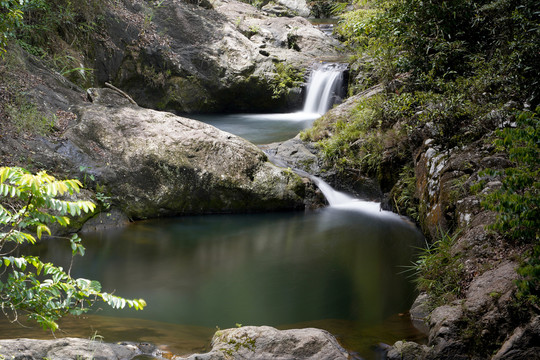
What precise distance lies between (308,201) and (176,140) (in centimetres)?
296

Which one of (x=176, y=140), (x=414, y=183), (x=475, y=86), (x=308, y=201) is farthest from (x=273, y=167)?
(x=475, y=86)

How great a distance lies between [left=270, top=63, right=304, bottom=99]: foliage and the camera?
50.3 ft

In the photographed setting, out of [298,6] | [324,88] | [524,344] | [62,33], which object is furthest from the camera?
[298,6]

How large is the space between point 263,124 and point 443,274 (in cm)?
973

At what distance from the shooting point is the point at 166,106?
49.1 feet

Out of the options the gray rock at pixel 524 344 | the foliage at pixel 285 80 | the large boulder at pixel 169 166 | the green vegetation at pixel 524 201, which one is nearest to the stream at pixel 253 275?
the large boulder at pixel 169 166

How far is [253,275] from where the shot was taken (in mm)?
6473

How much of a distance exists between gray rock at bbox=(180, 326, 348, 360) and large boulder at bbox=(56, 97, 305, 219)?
4953mm

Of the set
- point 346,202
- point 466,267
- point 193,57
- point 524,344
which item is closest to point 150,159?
point 346,202

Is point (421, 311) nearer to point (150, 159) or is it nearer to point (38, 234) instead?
point (38, 234)

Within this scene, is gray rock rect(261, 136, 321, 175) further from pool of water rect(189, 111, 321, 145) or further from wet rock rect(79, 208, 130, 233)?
wet rock rect(79, 208, 130, 233)

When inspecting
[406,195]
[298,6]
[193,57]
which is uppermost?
[298,6]

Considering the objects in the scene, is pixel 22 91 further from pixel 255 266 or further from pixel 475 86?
pixel 475 86

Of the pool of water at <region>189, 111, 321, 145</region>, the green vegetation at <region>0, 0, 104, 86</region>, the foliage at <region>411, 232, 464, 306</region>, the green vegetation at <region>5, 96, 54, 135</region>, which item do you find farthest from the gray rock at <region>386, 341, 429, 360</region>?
the green vegetation at <region>0, 0, 104, 86</region>
